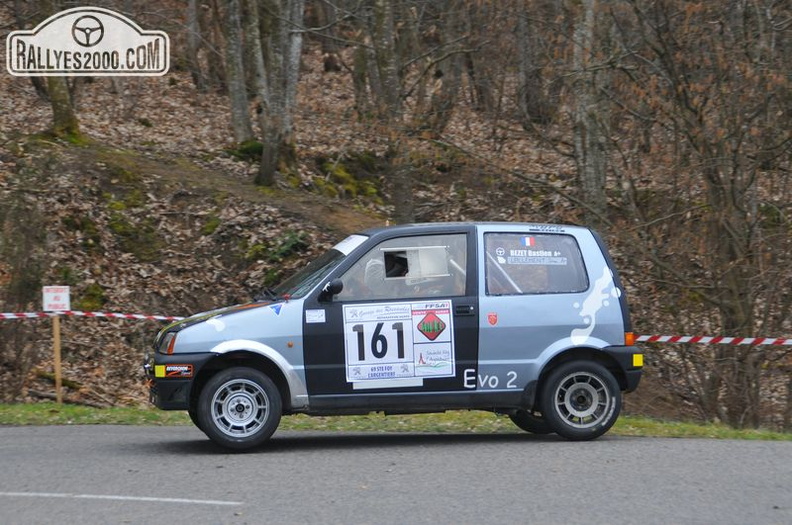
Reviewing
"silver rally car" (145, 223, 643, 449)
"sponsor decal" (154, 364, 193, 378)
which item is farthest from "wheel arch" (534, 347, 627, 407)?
"sponsor decal" (154, 364, 193, 378)

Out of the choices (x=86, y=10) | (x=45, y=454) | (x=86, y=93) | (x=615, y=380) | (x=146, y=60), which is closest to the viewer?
(x=45, y=454)

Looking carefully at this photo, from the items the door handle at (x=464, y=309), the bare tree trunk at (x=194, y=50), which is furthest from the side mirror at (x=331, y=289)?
the bare tree trunk at (x=194, y=50)

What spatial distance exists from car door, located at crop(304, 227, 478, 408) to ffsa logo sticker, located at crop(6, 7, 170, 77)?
1239 centimetres

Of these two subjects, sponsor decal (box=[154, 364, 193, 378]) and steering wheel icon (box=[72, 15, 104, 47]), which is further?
steering wheel icon (box=[72, 15, 104, 47])

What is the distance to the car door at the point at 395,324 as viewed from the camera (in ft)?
31.9

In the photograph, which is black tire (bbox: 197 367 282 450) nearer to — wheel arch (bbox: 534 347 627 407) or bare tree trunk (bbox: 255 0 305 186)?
wheel arch (bbox: 534 347 627 407)

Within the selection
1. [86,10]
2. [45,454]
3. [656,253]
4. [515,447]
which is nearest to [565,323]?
[515,447]

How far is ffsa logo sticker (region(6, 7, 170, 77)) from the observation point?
68.1ft

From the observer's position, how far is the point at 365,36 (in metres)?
25.9

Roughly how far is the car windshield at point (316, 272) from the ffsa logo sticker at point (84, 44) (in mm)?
11770

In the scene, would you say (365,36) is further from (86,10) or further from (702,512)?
(702,512)

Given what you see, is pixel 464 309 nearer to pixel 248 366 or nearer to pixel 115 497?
pixel 248 366

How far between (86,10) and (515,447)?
14.8m

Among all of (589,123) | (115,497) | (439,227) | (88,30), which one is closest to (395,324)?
(439,227)
